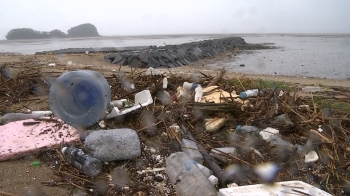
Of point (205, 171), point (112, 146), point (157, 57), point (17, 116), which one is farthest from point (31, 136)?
point (157, 57)

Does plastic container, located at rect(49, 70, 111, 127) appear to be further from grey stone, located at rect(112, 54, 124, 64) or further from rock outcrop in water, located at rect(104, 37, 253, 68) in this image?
grey stone, located at rect(112, 54, 124, 64)

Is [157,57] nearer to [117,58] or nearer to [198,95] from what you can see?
[117,58]

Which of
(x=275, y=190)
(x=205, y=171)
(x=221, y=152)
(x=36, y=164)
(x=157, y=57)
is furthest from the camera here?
(x=157, y=57)

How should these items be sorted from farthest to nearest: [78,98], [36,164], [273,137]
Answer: [78,98] < [273,137] < [36,164]

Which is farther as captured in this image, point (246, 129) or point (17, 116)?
point (17, 116)

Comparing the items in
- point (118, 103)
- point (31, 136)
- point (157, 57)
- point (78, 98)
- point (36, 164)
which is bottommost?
point (157, 57)

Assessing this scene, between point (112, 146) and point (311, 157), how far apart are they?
206cm

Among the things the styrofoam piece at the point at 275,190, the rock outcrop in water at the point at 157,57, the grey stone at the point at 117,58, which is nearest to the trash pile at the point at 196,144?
the styrofoam piece at the point at 275,190

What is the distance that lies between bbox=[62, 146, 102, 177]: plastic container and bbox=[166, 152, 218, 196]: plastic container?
67 cm

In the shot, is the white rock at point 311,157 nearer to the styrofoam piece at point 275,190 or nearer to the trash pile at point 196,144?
the trash pile at point 196,144

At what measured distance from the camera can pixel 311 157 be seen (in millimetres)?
3252

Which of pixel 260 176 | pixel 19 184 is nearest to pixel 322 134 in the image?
pixel 260 176

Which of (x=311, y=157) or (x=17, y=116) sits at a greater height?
(x=17, y=116)

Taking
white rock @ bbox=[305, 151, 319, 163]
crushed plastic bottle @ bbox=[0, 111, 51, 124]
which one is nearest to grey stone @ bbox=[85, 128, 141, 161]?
crushed plastic bottle @ bbox=[0, 111, 51, 124]
